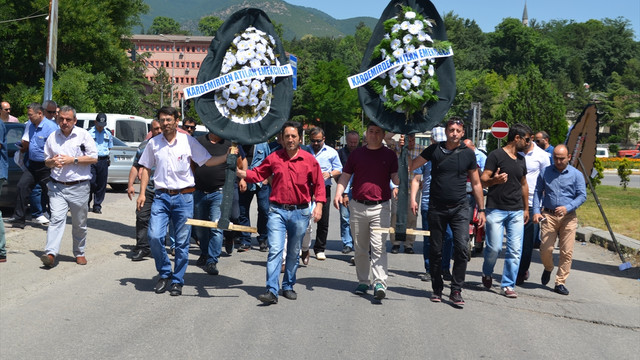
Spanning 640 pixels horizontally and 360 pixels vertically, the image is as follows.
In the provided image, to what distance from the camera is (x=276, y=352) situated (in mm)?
5980

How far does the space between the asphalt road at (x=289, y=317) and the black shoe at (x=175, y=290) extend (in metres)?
0.13

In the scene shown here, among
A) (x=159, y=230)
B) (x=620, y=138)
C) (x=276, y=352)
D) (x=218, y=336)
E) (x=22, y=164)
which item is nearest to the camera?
(x=276, y=352)

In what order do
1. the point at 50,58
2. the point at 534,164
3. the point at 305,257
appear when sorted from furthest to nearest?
the point at 50,58 < the point at 305,257 < the point at 534,164

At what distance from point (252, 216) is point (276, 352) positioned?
10496mm

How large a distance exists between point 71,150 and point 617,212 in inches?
630

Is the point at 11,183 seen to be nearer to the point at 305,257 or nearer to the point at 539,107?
the point at 305,257

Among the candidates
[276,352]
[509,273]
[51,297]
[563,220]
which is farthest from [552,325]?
[51,297]

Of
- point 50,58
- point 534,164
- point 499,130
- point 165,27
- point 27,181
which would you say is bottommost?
point 27,181

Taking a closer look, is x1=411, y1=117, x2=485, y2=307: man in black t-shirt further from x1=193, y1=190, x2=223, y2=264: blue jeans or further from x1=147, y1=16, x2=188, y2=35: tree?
x1=147, y1=16, x2=188, y2=35: tree

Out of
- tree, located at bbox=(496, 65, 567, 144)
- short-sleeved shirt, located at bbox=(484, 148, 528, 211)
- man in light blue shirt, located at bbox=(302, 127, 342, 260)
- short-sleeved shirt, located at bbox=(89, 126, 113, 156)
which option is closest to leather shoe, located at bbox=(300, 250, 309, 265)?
man in light blue shirt, located at bbox=(302, 127, 342, 260)

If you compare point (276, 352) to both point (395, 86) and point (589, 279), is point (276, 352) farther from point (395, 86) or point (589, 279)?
point (589, 279)

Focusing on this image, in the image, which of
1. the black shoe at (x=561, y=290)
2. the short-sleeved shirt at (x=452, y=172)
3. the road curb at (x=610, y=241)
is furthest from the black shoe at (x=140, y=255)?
the road curb at (x=610, y=241)

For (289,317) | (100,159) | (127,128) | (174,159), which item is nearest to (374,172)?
(289,317)

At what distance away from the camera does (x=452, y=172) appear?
324 inches
